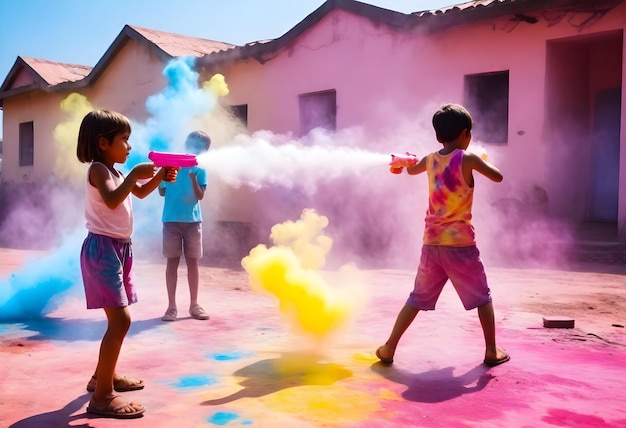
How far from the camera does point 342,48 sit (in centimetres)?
1173

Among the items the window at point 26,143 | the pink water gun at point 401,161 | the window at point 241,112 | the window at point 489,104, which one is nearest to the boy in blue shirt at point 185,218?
the pink water gun at point 401,161

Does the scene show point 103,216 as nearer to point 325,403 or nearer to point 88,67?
point 325,403

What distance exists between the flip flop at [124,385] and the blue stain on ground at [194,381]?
8.0 inches

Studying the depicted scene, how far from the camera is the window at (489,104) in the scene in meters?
10.1

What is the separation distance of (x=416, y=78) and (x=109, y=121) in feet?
27.2

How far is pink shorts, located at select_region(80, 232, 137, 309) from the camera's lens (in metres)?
2.99

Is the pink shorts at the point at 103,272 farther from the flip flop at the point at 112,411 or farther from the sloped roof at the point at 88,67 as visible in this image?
the sloped roof at the point at 88,67

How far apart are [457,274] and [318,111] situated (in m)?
9.13

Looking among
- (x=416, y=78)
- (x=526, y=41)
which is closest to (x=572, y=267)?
(x=526, y=41)

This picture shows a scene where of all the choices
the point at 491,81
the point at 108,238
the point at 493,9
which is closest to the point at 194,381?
the point at 108,238

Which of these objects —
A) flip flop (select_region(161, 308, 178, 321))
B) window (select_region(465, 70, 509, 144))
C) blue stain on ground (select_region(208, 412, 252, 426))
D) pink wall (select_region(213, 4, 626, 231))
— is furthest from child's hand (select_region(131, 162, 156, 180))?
window (select_region(465, 70, 509, 144))

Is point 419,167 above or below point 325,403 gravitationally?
above

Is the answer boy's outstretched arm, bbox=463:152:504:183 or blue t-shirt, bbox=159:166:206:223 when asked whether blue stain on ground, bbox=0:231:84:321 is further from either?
boy's outstretched arm, bbox=463:152:504:183

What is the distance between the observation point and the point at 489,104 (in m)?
10.4
